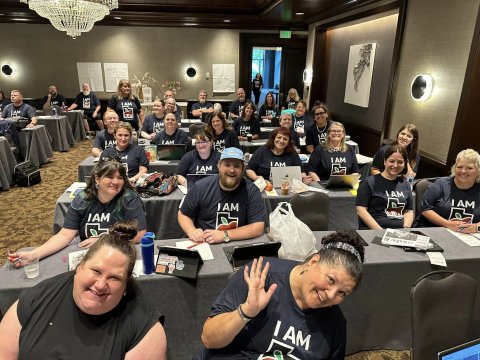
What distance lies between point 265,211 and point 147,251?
38.8 inches

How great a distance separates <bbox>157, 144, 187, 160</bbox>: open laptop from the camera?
4195 millimetres

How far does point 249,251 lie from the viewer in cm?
202

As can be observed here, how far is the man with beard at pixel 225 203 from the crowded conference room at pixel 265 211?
1 cm

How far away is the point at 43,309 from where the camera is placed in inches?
54.5

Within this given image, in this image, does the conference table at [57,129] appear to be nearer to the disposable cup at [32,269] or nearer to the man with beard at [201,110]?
the man with beard at [201,110]

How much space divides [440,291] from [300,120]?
5136mm

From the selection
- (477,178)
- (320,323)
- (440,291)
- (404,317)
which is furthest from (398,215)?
(320,323)

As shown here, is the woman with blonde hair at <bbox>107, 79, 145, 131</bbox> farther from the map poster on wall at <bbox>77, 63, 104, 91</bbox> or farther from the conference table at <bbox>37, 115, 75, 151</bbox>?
the map poster on wall at <bbox>77, 63, 104, 91</bbox>

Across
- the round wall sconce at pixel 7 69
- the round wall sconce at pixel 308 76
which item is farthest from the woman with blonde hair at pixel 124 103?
the round wall sconce at pixel 7 69

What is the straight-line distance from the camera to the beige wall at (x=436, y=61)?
4141mm

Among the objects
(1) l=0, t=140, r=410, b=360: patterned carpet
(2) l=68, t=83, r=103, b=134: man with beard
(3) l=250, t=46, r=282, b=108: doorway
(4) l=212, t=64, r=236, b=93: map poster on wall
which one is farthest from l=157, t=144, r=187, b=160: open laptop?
(3) l=250, t=46, r=282, b=108: doorway

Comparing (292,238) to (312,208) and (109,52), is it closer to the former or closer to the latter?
(312,208)

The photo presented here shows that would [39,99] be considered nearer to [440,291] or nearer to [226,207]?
[226,207]

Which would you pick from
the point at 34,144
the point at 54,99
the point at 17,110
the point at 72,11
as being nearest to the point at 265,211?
the point at 72,11
